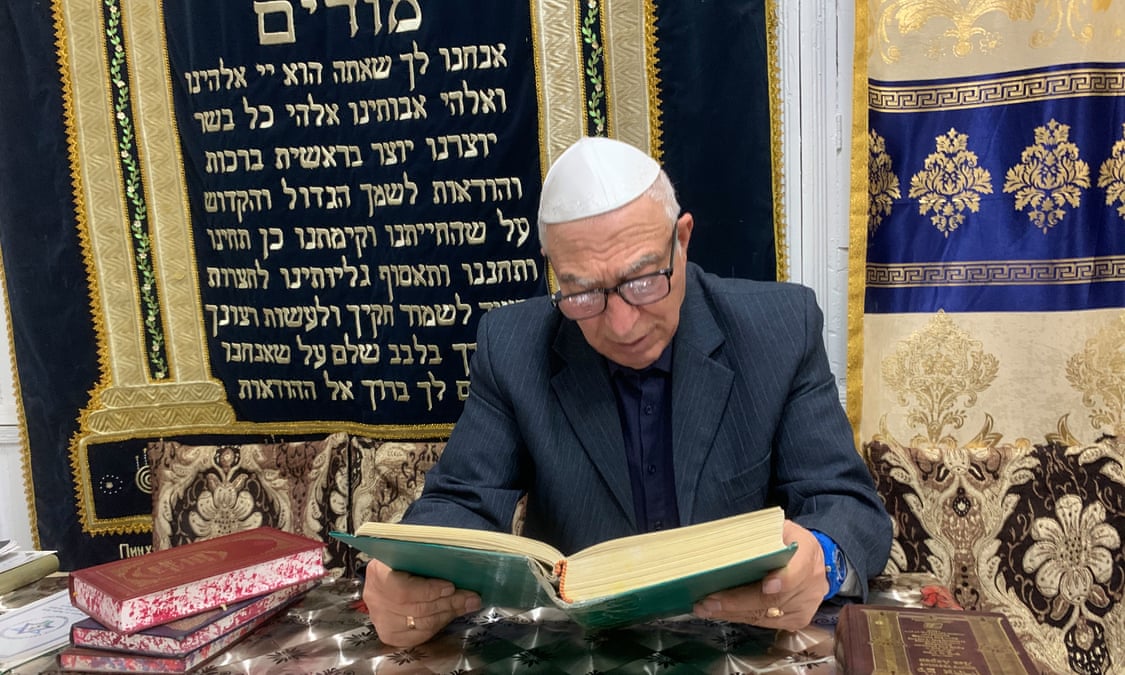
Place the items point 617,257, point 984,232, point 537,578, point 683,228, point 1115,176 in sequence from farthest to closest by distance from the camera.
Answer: point 984,232
point 1115,176
point 683,228
point 617,257
point 537,578

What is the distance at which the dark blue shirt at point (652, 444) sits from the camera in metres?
1.54

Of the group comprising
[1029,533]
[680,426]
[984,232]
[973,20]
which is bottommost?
[1029,533]

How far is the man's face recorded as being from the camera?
1340 mm

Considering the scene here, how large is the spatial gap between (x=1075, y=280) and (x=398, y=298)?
5.99 feet

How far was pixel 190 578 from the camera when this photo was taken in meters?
1.21

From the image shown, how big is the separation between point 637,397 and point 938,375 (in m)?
1.00

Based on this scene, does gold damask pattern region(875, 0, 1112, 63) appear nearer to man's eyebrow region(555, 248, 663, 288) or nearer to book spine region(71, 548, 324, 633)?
man's eyebrow region(555, 248, 663, 288)

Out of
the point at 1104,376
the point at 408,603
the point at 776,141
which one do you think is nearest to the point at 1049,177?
the point at 1104,376

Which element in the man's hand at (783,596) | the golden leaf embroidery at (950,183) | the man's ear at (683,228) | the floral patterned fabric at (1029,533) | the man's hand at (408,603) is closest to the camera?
the man's hand at (783,596)

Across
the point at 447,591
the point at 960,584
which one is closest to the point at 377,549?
the point at 447,591

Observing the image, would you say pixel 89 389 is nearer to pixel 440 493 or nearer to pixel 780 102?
pixel 440 493

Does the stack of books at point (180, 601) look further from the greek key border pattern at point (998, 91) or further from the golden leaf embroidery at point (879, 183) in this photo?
the greek key border pattern at point (998, 91)

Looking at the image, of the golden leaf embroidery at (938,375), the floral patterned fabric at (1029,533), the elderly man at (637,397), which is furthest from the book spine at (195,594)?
the golden leaf embroidery at (938,375)

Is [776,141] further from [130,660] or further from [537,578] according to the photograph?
[130,660]
